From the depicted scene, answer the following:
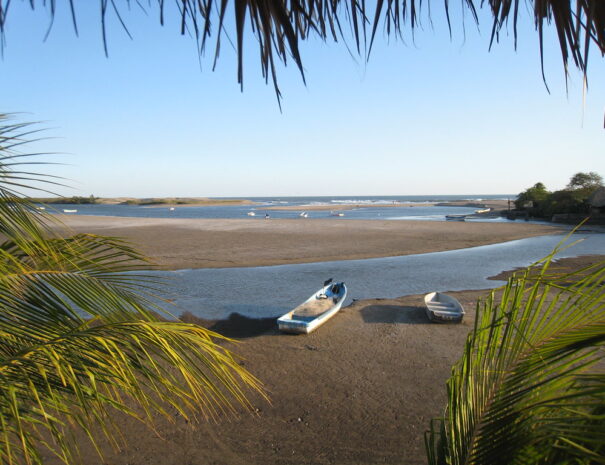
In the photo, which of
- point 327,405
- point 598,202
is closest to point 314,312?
point 327,405

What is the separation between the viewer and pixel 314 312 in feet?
40.6

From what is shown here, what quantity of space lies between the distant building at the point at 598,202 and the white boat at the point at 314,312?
4360 cm

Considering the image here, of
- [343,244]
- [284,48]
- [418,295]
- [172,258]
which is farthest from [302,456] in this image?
[343,244]

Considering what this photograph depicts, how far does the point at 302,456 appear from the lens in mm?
6211

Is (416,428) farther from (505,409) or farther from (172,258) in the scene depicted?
(172,258)

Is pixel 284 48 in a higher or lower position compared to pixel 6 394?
higher

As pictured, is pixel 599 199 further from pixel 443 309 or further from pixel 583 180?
pixel 443 309

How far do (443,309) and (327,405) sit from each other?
6.46 meters

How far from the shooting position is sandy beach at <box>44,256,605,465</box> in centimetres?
630

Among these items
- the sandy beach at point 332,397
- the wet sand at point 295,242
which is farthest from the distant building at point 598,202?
the sandy beach at point 332,397

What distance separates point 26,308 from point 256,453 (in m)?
5.23

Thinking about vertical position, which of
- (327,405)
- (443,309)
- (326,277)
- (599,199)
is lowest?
(327,405)

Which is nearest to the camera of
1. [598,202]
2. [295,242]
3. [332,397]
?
[332,397]

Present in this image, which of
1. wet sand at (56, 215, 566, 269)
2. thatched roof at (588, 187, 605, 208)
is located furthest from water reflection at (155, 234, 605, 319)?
thatched roof at (588, 187, 605, 208)
